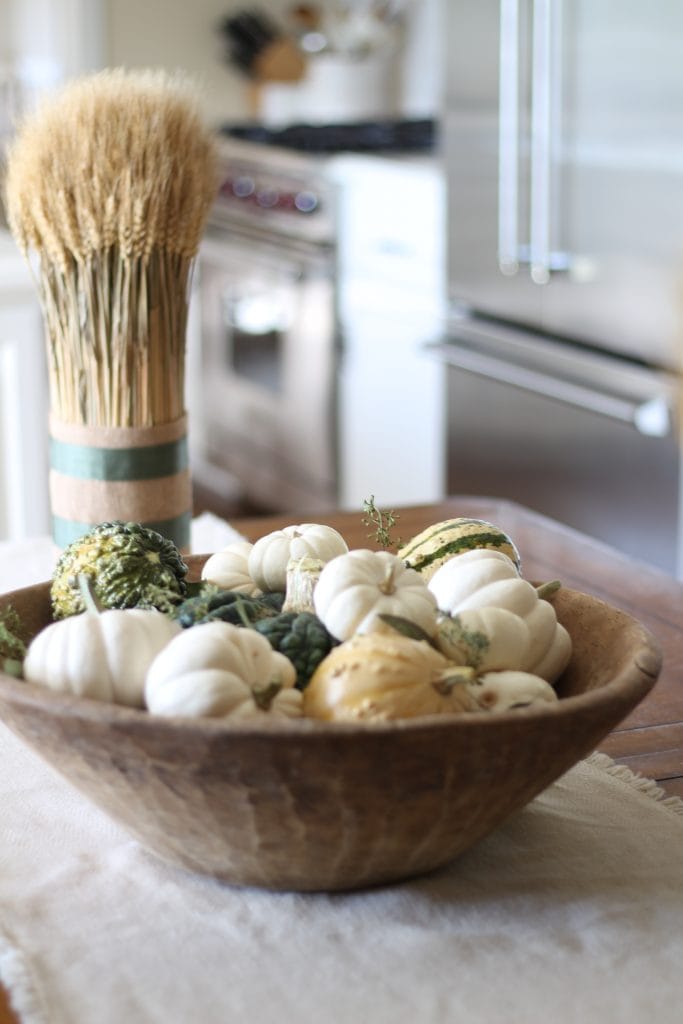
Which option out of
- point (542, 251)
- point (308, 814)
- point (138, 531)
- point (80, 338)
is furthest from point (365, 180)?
point (308, 814)

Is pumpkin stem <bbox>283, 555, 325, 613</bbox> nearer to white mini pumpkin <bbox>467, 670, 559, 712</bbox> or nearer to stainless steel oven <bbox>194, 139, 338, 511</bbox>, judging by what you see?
white mini pumpkin <bbox>467, 670, 559, 712</bbox>

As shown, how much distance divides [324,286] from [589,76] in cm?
105

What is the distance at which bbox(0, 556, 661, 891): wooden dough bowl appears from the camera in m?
0.63

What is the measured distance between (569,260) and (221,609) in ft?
6.70

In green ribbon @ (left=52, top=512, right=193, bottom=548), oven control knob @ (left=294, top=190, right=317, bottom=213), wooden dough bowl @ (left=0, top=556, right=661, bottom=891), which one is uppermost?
oven control knob @ (left=294, top=190, right=317, bottom=213)

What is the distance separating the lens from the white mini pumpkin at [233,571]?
0.86 meters

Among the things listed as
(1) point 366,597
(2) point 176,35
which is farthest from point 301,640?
(2) point 176,35

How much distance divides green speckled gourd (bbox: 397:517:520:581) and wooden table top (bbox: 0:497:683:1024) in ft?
0.52

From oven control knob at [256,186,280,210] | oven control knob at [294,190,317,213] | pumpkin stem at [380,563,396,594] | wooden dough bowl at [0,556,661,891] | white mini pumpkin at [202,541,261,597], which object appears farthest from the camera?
oven control knob at [256,186,280,210]

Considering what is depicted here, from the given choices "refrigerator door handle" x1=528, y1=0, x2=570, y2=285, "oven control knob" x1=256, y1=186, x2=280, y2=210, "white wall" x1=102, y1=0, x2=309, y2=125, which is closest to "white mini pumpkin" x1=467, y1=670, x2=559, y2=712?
"refrigerator door handle" x1=528, y1=0, x2=570, y2=285

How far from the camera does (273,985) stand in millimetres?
650

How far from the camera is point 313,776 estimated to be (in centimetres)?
64

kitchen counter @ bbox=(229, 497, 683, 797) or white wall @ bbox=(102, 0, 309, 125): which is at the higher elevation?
white wall @ bbox=(102, 0, 309, 125)

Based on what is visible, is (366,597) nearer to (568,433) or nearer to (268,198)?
(568,433)
